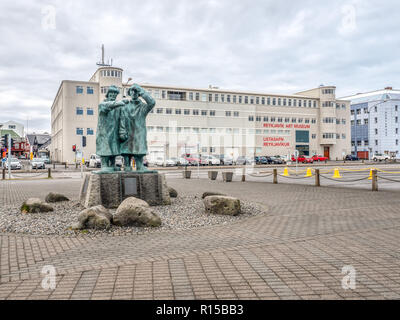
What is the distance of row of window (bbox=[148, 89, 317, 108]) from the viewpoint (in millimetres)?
64812

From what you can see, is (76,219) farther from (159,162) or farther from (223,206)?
(159,162)

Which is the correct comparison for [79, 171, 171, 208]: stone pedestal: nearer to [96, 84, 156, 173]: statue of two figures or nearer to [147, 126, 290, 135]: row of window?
[96, 84, 156, 173]: statue of two figures

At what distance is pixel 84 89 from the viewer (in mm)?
61094

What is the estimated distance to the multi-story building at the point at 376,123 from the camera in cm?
8562

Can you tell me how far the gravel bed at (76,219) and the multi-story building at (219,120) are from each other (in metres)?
46.6

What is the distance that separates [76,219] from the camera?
27.9ft

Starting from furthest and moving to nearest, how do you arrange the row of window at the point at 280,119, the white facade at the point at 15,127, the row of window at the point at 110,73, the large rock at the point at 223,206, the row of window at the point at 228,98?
the white facade at the point at 15,127, the row of window at the point at 280,119, the row of window at the point at 228,98, the row of window at the point at 110,73, the large rock at the point at 223,206

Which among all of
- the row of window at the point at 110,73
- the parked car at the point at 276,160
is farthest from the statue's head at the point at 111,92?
the row of window at the point at 110,73

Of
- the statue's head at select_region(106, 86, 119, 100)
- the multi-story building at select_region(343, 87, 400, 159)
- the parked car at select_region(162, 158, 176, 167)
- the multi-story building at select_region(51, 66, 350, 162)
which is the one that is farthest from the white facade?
the statue's head at select_region(106, 86, 119, 100)

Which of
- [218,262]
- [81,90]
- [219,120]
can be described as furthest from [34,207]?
[219,120]

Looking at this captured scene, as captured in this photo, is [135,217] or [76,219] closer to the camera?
[135,217]

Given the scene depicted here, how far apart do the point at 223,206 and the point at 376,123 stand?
292 feet

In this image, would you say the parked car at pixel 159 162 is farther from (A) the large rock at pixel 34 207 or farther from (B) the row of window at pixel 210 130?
(A) the large rock at pixel 34 207

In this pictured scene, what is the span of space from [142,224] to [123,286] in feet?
11.5
